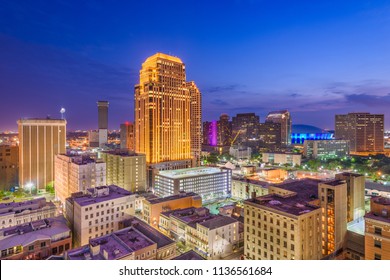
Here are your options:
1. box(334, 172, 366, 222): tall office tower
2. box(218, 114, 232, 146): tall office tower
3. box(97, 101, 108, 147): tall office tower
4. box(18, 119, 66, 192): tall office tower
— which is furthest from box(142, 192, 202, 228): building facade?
box(218, 114, 232, 146): tall office tower

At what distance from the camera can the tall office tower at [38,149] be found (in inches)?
795

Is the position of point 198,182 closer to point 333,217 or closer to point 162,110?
point 162,110

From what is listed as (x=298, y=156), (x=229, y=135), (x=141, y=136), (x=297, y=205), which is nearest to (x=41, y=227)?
(x=297, y=205)

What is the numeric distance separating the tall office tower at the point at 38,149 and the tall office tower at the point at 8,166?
88.2 inches

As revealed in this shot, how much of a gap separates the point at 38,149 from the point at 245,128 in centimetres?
4610

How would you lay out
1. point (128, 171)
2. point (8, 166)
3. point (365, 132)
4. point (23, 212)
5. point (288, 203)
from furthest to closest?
point (365, 132) → point (8, 166) → point (128, 171) → point (23, 212) → point (288, 203)

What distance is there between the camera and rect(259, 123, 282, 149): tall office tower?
55.8 metres

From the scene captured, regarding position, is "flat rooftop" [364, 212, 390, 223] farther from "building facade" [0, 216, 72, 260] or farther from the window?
"building facade" [0, 216, 72, 260]

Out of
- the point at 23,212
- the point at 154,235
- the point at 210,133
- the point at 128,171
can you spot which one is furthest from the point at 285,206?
the point at 210,133

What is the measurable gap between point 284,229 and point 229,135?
5338 cm

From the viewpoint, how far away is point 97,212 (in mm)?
11062

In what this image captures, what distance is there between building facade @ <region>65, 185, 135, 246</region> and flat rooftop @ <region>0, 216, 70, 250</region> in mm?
810

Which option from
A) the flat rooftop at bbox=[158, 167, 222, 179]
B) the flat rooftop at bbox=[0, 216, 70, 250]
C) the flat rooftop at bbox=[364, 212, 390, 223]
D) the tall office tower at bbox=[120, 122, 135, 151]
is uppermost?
the tall office tower at bbox=[120, 122, 135, 151]
